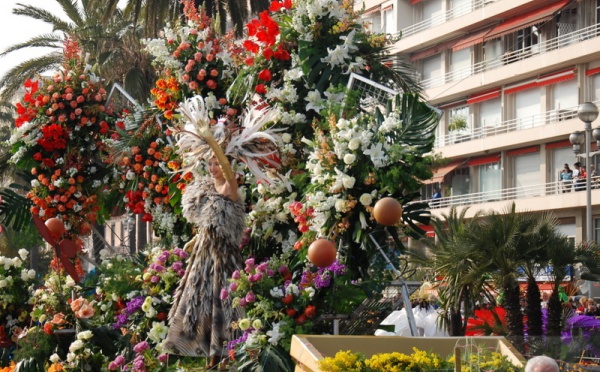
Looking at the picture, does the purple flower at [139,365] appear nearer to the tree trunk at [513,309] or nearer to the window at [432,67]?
the tree trunk at [513,309]

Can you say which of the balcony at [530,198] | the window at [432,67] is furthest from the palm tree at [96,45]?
the window at [432,67]

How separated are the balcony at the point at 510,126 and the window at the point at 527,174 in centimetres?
108

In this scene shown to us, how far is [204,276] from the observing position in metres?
9.56

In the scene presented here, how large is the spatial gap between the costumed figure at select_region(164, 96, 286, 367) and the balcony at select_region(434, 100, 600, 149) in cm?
2472

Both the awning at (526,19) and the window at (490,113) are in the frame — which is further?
the window at (490,113)

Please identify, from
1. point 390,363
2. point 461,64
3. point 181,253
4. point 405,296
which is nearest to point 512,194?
point 461,64

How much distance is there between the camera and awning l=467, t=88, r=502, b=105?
36.8m

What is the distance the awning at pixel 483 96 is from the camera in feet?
Answer: 121

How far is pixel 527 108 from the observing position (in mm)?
35438

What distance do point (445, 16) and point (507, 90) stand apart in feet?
15.9

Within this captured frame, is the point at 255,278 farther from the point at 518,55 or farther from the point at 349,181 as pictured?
the point at 518,55

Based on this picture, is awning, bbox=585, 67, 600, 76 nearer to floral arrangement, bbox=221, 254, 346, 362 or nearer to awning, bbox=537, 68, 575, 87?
awning, bbox=537, 68, 575, 87

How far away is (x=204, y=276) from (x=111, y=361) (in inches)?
69.9

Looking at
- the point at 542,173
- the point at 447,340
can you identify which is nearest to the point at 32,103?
the point at 447,340
